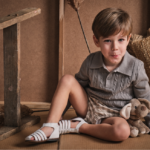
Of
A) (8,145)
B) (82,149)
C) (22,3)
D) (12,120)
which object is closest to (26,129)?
(12,120)

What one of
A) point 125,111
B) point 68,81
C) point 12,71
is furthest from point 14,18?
point 125,111

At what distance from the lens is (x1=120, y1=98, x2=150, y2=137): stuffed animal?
1125 millimetres

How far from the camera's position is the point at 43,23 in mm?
1849

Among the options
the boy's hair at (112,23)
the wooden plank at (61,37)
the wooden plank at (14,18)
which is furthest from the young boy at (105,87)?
the wooden plank at (61,37)

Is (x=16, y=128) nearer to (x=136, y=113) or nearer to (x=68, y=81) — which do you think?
(x=68, y=81)

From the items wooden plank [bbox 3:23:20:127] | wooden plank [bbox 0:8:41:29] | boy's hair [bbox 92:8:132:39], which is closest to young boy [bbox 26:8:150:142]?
boy's hair [bbox 92:8:132:39]

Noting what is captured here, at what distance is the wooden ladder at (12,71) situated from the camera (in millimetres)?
1169

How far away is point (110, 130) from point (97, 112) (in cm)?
20

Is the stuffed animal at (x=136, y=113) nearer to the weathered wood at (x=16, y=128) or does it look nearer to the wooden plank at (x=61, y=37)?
the weathered wood at (x=16, y=128)

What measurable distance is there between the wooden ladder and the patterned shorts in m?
0.44

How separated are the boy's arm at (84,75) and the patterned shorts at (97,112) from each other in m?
0.14

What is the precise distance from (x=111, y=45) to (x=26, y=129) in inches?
29.4

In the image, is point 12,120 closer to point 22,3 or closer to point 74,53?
point 74,53

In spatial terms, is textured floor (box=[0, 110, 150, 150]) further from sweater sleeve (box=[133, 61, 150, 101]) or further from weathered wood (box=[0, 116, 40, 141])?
sweater sleeve (box=[133, 61, 150, 101])
